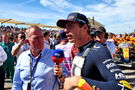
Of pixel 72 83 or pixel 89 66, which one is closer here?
pixel 72 83

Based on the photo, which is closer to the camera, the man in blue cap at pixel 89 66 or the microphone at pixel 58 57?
the man in blue cap at pixel 89 66

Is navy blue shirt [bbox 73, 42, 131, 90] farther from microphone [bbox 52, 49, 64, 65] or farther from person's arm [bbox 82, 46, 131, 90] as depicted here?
microphone [bbox 52, 49, 64, 65]

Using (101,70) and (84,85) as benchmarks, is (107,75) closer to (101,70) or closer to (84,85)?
(101,70)

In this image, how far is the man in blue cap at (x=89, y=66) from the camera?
5.34 ft

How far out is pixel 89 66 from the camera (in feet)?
6.00

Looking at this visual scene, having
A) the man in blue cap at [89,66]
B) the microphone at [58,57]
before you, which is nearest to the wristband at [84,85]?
the man in blue cap at [89,66]

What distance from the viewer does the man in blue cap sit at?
5.34ft

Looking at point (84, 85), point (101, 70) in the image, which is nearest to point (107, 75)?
point (101, 70)

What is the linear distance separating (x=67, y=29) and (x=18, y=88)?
4.88 ft

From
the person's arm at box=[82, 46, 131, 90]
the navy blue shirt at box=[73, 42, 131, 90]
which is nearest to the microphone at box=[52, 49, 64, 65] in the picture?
the navy blue shirt at box=[73, 42, 131, 90]

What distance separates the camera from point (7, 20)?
64.7ft

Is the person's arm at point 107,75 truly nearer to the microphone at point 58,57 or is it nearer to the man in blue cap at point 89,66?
the man in blue cap at point 89,66

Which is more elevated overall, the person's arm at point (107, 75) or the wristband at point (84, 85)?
the person's arm at point (107, 75)

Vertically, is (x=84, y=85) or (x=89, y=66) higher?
(x=89, y=66)
